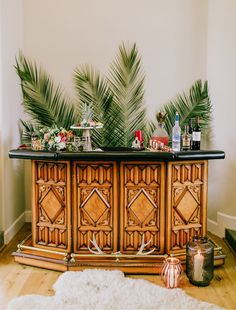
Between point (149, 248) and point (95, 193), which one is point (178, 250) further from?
point (95, 193)

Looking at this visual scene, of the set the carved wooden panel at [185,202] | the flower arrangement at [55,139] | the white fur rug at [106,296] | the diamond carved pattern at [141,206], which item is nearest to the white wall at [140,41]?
the flower arrangement at [55,139]

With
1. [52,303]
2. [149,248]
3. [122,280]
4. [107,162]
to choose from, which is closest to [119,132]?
[107,162]

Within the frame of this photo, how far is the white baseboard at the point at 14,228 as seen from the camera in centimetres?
393

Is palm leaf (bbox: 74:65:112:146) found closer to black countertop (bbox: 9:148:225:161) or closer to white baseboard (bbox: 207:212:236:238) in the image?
black countertop (bbox: 9:148:225:161)

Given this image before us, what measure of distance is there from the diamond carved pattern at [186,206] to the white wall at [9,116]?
162 centimetres

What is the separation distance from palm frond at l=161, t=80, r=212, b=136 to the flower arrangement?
1209 mm

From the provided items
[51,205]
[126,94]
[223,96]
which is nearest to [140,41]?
[126,94]

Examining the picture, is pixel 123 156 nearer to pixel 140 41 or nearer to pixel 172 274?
pixel 172 274

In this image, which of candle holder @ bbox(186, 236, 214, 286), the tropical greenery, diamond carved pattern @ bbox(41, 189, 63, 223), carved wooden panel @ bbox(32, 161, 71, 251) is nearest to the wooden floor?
candle holder @ bbox(186, 236, 214, 286)

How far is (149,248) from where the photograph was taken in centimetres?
340

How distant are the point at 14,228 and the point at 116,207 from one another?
136 cm

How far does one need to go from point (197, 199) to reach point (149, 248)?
56cm

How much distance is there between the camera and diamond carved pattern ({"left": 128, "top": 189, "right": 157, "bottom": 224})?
336 centimetres

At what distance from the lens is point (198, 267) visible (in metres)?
3.04
